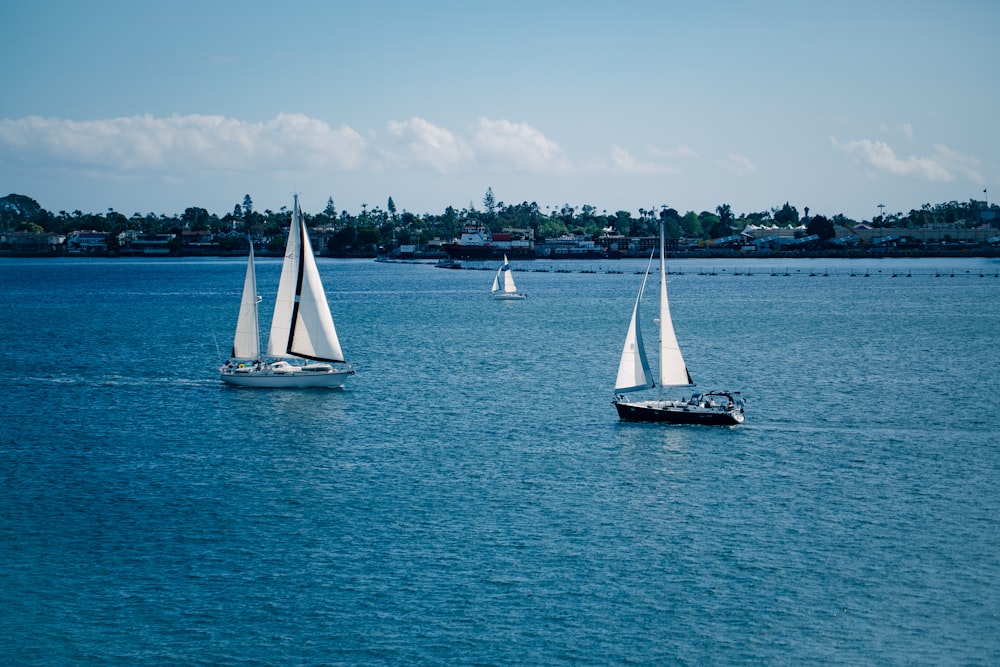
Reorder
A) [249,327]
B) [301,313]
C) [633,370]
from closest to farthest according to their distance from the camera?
[633,370]
[301,313]
[249,327]

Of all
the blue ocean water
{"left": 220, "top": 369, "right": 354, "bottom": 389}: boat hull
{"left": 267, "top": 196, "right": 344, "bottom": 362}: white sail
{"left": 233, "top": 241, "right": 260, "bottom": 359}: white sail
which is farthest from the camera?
{"left": 233, "top": 241, "right": 260, "bottom": 359}: white sail

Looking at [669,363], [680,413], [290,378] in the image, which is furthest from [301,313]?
[680,413]

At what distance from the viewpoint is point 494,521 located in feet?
146

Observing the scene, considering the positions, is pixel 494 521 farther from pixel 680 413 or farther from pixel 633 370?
pixel 633 370

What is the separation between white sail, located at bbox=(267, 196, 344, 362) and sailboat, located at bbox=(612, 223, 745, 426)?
Answer: 21.3m

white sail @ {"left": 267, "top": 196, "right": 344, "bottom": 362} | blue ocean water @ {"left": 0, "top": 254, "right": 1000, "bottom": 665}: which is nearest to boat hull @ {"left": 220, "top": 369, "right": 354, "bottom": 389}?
blue ocean water @ {"left": 0, "top": 254, "right": 1000, "bottom": 665}

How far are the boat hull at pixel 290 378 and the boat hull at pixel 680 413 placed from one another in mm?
21921

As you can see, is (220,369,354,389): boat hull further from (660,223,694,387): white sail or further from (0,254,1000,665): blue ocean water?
(660,223,694,387): white sail

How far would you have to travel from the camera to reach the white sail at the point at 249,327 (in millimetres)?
75769

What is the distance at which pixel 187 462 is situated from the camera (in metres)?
55.0

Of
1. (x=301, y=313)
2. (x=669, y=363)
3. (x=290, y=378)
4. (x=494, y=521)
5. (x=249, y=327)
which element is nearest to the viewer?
(x=494, y=521)

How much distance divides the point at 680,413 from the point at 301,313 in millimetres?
27133

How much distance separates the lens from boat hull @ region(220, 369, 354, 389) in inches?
2908

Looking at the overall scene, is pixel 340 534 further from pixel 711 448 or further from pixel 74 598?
pixel 711 448
